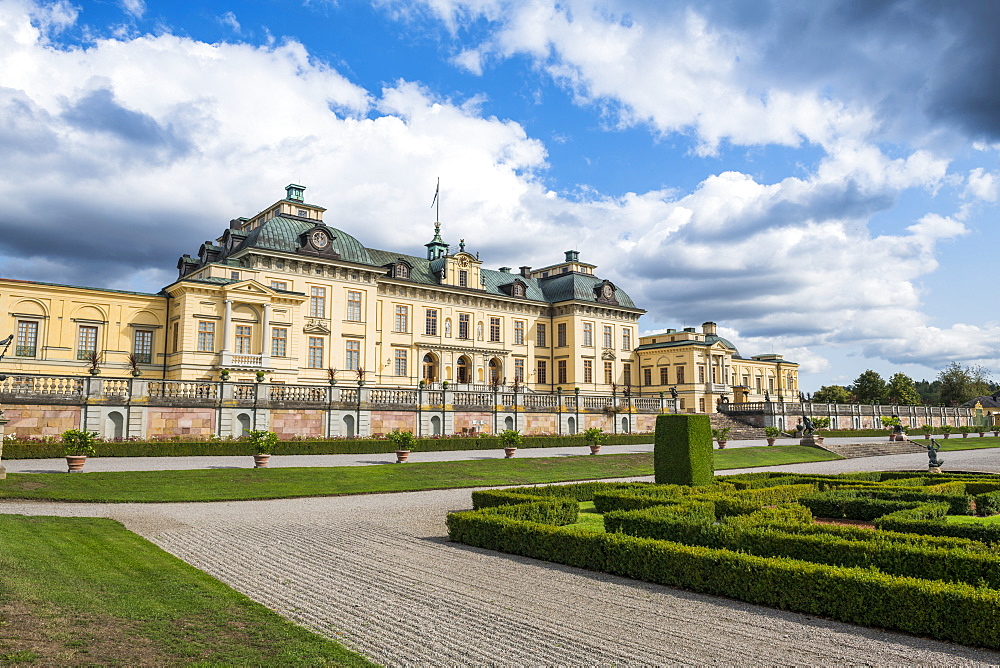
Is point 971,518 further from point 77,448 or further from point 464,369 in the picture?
point 464,369

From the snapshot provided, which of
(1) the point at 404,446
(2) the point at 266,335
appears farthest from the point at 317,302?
(1) the point at 404,446

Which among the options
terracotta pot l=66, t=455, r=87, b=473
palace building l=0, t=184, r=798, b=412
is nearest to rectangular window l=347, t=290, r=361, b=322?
palace building l=0, t=184, r=798, b=412

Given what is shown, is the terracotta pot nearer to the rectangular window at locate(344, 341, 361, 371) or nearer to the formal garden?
the formal garden

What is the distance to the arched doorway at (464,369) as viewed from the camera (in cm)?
5800

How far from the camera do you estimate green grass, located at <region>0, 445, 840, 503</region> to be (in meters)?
17.8

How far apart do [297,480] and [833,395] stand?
91517 mm

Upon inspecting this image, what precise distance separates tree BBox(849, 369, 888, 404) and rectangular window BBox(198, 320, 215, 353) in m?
85.3

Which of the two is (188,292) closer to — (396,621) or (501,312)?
(501,312)

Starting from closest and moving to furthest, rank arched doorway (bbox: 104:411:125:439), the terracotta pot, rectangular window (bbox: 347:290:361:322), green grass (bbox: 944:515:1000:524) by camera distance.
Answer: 1. green grass (bbox: 944:515:1000:524)
2. the terracotta pot
3. arched doorway (bbox: 104:411:125:439)
4. rectangular window (bbox: 347:290:361:322)

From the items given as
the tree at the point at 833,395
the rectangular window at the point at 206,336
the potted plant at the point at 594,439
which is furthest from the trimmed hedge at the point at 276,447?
the tree at the point at 833,395

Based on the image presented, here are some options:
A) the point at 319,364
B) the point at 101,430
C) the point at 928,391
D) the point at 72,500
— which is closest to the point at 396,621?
the point at 72,500

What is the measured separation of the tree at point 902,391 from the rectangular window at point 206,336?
83122mm

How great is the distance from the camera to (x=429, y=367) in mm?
56000

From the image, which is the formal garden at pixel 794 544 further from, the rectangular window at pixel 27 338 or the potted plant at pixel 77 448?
the rectangular window at pixel 27 338
